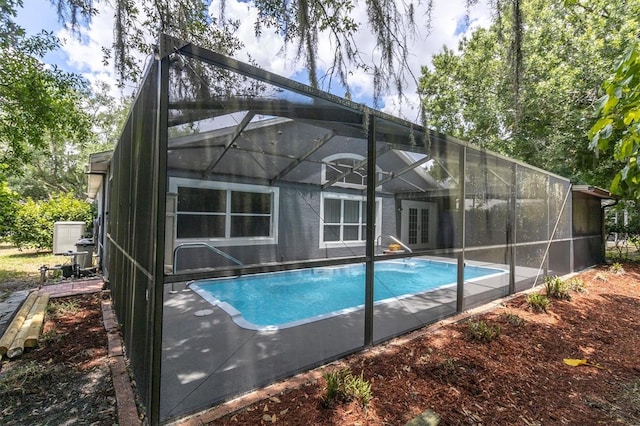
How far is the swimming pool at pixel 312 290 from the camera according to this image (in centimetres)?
455

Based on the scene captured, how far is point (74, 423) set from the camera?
2254mm

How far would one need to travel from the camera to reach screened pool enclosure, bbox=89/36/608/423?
241 centimetres

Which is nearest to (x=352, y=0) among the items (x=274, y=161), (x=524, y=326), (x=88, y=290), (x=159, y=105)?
(x=159, y=105)

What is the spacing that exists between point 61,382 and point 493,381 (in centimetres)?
405

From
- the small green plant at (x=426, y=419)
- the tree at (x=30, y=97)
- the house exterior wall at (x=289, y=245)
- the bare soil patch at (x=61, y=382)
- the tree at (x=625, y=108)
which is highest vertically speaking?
the tree at (x=30, y=97)

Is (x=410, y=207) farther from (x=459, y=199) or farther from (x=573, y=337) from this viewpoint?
(x=573, y=337)

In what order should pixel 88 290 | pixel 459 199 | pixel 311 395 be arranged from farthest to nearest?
pixel 88 290, pixel 459 199, pixel 311 395

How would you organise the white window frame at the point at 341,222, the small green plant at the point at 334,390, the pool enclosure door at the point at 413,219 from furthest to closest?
the pool enclosure door at the point at 413,219 < the white window frame at the point at 341,222 < the small green plant at the point at 334,390

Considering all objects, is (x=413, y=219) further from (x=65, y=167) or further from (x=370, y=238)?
(x=65, y=167)

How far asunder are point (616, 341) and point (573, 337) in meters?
0.52

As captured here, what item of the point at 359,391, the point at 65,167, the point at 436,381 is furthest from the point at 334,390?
the point at 65,167

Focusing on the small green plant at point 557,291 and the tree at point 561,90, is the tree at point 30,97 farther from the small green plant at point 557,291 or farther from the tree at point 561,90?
the small green plant at point 557,291

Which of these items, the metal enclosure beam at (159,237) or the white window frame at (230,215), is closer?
the metal enclosure beam at (159,237)

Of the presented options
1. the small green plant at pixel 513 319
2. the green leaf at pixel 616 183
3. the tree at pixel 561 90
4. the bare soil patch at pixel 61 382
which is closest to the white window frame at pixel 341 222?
the tree at pixel 561 90
